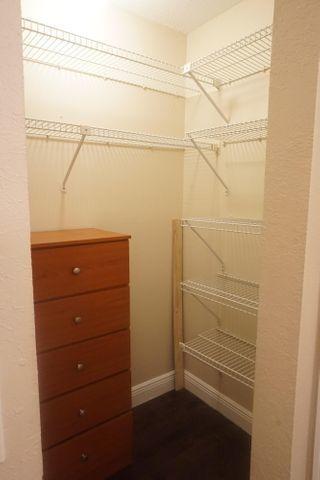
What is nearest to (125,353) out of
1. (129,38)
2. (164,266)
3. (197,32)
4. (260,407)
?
(164,266)

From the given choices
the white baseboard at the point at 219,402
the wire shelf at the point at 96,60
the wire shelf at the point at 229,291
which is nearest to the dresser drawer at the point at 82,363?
the wire shelf at the point at 229,291

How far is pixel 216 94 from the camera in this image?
1.96 meters

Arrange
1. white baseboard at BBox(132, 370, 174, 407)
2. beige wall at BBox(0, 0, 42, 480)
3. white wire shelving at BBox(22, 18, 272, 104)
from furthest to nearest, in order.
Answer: white baseboard at BBox(132, 370, 174, 407), white wire shelving at BBox(22, 18, 272, 104), beige wall at BBox(0, 0, 42, 480)

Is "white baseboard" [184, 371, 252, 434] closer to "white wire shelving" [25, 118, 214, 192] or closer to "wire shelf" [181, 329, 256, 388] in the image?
"wire shelf" [181, 329, 256, 388]

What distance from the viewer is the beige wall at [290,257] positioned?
0.70 m

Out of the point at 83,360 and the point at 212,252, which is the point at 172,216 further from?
the point at 83,360

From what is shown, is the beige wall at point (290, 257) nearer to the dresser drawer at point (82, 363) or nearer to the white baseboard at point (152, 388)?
the dresser drawer at point (82, 363)

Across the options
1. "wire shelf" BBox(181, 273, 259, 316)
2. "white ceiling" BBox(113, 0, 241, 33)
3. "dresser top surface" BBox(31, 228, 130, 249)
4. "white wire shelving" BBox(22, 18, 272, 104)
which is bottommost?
"wire shelf" BBox(181, 273, 259, 316)

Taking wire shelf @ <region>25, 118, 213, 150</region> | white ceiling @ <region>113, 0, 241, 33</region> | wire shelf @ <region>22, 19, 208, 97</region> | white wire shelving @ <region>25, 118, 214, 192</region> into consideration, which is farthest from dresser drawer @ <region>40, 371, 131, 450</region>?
white ceiling @ <region>113, 0, 241, 33</region>

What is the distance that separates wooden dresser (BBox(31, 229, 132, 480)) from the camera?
1.37 m

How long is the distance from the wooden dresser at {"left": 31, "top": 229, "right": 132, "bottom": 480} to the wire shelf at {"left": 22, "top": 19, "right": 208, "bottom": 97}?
35.0 inches

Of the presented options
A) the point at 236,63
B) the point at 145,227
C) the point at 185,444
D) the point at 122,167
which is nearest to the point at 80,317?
the point at 145,227

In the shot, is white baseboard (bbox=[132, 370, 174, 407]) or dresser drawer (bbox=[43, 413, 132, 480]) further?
white baseboard (bbox=[132, 370, 174, 407])

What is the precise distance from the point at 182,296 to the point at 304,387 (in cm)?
152
